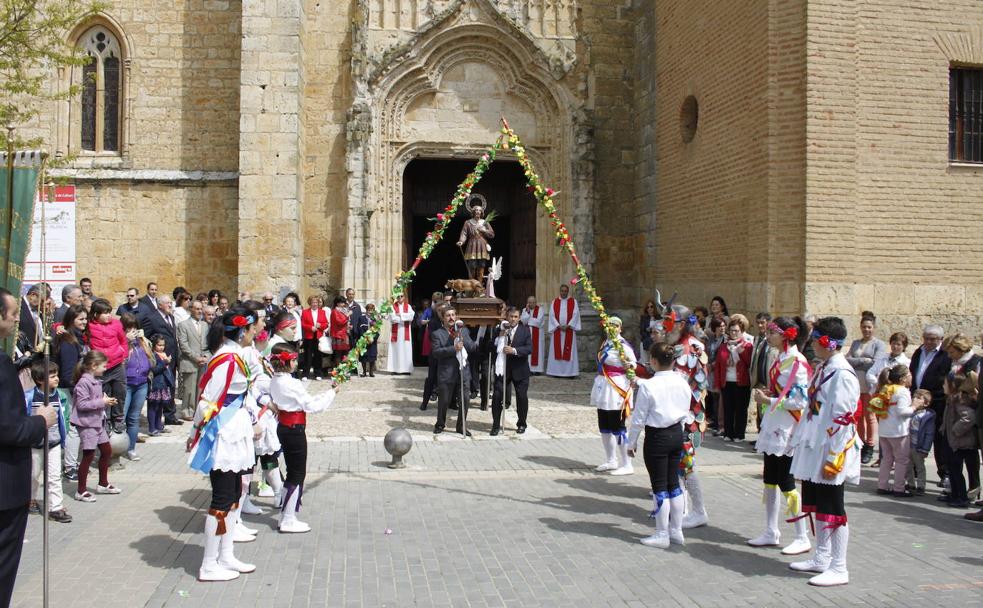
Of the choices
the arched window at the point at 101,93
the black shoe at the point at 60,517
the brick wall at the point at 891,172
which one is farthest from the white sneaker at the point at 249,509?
the arched window at the point at 101,93

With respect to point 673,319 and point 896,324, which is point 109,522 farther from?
point 896,324

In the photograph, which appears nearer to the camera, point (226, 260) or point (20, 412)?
point (20, 412)

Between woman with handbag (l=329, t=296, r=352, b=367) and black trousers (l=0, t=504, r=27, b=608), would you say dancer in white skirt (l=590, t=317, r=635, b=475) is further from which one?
woman with handbag (l=329, t=296, r=352, b=367)

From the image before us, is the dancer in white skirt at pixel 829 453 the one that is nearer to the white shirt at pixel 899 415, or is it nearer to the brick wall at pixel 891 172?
the white shirt at pixel 899 415

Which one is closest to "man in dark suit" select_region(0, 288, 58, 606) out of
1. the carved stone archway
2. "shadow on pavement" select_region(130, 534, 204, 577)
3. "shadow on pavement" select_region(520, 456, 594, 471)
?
"shadow on pavement" select_region(130, 534, 204, 577)

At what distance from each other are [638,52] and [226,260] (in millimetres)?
10223

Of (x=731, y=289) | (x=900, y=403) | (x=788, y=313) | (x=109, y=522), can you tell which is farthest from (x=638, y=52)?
(x=109, y=522)

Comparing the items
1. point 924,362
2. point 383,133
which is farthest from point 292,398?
point 383,133

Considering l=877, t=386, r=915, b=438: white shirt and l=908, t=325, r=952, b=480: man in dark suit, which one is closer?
l=877, t=386, r=915, b=438: white shirt

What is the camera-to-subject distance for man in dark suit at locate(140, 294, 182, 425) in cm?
1211

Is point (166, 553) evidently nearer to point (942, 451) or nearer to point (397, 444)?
point (397, 444)

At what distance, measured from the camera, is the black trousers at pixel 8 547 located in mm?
4320

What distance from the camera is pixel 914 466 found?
8.95m

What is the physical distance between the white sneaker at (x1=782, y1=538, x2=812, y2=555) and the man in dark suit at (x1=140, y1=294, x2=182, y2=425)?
28.5ft
